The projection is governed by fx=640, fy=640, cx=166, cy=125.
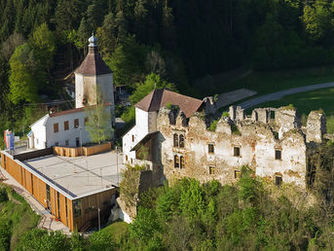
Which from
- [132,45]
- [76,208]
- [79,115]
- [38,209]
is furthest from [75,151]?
[132,45]

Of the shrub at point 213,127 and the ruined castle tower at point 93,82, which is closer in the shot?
the shrub at point 213,127

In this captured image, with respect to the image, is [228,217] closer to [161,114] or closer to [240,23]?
[161,114]

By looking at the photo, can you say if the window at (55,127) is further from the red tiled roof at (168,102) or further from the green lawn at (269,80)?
the green lawn at (269,80)

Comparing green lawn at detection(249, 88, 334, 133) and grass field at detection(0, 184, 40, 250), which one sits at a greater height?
green lawn at detection(249, 88, 334, 133)

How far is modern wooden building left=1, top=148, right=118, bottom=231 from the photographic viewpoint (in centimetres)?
5241

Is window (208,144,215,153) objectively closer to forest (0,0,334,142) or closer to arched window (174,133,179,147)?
arched window (174,133,179,147)

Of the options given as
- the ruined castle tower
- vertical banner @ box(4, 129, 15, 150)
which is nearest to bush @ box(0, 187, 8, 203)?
vertical banner @ box(4, 129, 15, 150)

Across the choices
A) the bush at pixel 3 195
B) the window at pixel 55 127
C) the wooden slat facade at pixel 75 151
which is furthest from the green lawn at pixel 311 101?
the bush at pixel 3 195

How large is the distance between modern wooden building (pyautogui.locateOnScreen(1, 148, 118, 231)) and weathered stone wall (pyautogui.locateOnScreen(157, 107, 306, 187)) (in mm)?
6199

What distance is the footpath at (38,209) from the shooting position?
5284cm

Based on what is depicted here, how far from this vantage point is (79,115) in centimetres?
6650

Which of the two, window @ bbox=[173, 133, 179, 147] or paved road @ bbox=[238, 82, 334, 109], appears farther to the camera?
paved road @ bbox=[238, 82, 334, 109]

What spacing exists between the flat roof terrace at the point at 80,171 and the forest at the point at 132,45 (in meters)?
11.9

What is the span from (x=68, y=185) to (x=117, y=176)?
4447 mm
